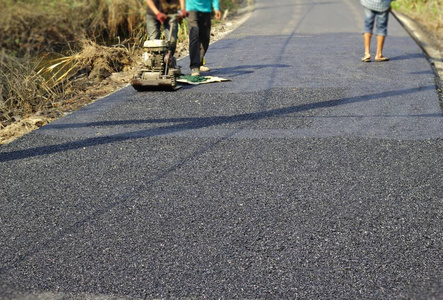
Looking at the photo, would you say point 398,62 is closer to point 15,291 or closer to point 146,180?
point 146,180

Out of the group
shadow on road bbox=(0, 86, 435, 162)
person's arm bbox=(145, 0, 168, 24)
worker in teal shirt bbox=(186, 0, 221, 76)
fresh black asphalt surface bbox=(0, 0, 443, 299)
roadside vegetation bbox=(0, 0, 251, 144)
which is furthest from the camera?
roadside vegetation bbox=(0, 0, 251, 144)

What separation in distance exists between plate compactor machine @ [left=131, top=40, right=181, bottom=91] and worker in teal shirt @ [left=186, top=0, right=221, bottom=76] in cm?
82

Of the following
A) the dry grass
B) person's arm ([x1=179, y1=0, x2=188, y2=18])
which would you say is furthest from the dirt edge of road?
the dry grass

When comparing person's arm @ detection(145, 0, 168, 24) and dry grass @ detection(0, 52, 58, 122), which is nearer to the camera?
dry grass @ detection(0, 52, 58, 122)

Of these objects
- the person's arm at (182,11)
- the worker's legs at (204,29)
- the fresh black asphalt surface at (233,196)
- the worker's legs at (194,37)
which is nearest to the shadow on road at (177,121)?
the fresh black asphalt surface at (233,196)

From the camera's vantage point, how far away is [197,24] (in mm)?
9758

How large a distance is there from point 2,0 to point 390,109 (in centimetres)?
1723

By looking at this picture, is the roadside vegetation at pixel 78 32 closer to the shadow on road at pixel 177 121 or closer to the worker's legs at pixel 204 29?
the worker's legs at pixel 204 29

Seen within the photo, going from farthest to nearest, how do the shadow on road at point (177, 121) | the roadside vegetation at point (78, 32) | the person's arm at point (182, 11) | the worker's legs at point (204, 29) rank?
1. the roadside vegetation at point (78, 32)
2. the worker's legs at point (204, 29)
3. the person's arm at point (182, 11)
4. the shadow on road at point (177, 121)

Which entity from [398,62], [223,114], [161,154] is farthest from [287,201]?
[398,62]

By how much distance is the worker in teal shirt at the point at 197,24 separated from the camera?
9.64 meters

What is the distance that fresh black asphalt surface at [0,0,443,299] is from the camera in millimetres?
3818

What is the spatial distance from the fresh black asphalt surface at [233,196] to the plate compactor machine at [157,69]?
0.16 metres

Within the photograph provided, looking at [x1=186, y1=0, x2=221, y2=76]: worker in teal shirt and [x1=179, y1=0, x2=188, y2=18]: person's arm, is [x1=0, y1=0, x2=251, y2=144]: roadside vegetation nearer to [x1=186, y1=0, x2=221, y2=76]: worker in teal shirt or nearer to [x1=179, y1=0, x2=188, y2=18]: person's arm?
[x1=186, y1=0, x2=221, y2=76]: worker in teal shirt
